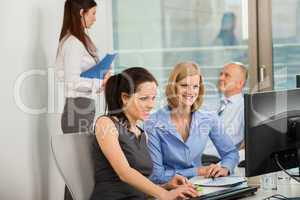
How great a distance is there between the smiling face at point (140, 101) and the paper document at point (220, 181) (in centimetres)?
37

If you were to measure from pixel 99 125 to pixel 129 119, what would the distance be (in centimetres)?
15

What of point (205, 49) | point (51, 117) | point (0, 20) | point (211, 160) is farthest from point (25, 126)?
point (205, 49)

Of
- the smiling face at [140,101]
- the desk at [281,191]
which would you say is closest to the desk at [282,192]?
the desk at [281,191]

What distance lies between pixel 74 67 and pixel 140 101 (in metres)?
1.04

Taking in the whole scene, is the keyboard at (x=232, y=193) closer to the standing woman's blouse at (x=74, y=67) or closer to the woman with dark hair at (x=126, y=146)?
the woman with dark hair at (x=126, y=146)

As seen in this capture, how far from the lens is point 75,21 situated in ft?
10.1

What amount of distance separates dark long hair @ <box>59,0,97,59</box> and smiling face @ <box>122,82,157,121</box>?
105 centimetres

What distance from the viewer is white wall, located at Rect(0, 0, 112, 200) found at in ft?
9.61

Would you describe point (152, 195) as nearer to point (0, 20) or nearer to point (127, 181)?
point (127, 181)

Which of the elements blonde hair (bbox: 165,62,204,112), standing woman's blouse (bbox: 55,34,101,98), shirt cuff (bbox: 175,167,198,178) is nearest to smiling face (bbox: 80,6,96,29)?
standing woman's blouse (bbox: 55,34,101,98)

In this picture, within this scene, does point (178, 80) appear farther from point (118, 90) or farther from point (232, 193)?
point (232, 193)

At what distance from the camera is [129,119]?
2.04 metres

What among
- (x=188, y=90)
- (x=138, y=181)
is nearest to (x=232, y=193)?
(x=138, y=181)

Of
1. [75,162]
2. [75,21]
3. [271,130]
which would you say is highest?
[75,21]
